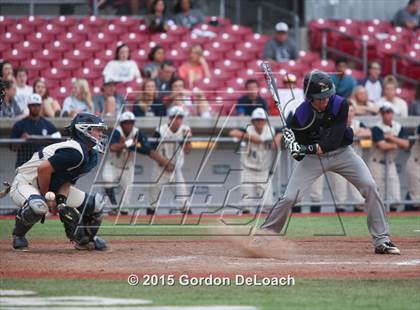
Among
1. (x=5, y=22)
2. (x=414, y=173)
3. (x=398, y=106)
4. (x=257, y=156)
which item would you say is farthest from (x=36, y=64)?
(x=414, y=173)

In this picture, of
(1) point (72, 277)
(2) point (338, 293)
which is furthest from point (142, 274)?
(2) point (338, 293)

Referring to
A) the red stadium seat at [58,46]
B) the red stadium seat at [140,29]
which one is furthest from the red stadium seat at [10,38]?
the red stadium seat at [140,29]

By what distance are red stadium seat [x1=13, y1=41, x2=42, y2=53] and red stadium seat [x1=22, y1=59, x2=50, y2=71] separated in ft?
1.24

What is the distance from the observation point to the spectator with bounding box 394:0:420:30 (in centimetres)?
2345

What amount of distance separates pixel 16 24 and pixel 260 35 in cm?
529

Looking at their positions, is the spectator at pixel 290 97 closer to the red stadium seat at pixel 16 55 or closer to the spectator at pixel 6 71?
the spectator at pixel 6 71

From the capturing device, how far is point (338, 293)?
812 centimetres

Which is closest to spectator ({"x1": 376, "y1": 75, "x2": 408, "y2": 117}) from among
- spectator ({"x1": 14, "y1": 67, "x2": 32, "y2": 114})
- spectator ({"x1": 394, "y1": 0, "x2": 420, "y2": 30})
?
spectator ({"x1": 394, "y1": 0, "x2": 420, "y2": 30})

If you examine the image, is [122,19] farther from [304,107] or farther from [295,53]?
[304,107]

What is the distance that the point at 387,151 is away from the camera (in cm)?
1744

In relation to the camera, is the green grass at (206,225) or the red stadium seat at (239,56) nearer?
the green grass at (206,225)

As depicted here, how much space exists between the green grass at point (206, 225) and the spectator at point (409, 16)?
27.7 ft

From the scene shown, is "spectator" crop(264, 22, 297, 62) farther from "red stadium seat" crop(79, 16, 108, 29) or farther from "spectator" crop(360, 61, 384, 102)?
"red stadium seat" crop(79, 16, 108, 29)

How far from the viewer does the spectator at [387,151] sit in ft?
56.7
